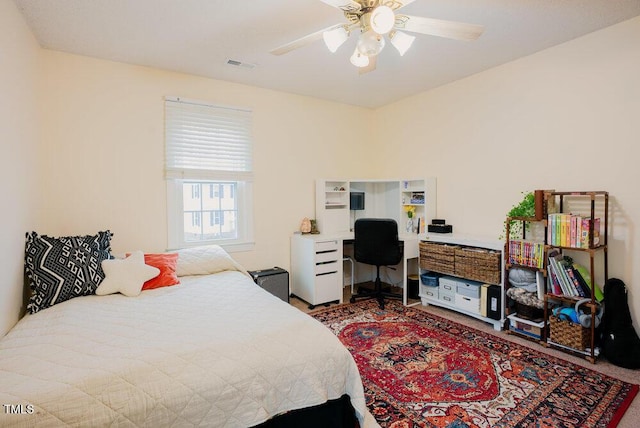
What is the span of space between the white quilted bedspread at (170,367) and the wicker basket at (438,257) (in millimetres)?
2097

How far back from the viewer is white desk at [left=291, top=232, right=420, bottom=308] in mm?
3727

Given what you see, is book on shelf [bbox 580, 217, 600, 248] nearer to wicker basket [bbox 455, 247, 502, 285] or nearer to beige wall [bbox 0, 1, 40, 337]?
wicker basket [bbox 455, 247, 502, 285]

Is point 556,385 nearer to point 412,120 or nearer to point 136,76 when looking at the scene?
point 412,120

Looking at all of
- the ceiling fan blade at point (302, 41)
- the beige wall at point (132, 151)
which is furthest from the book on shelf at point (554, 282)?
the beige wall at point (132, 151)

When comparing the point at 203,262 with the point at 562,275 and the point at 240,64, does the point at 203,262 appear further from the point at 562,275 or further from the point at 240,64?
the point at 562,275

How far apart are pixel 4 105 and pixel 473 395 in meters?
3.36

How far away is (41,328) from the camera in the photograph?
177 cm

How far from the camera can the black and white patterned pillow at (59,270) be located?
2.20 meters

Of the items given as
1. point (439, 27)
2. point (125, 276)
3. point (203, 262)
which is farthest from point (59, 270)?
point (439, 27)

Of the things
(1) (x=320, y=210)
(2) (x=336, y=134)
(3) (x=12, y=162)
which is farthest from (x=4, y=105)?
(2) (x=336, y=134)

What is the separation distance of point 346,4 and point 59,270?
2.53 meters

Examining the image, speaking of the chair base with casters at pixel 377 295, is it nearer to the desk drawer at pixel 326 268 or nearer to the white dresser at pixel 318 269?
the white dresser at pixel 318 269

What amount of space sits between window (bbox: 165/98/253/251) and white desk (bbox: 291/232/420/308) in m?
0.66

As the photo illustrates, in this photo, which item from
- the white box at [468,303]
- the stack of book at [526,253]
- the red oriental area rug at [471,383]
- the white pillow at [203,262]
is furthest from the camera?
the white box at [468,303]
